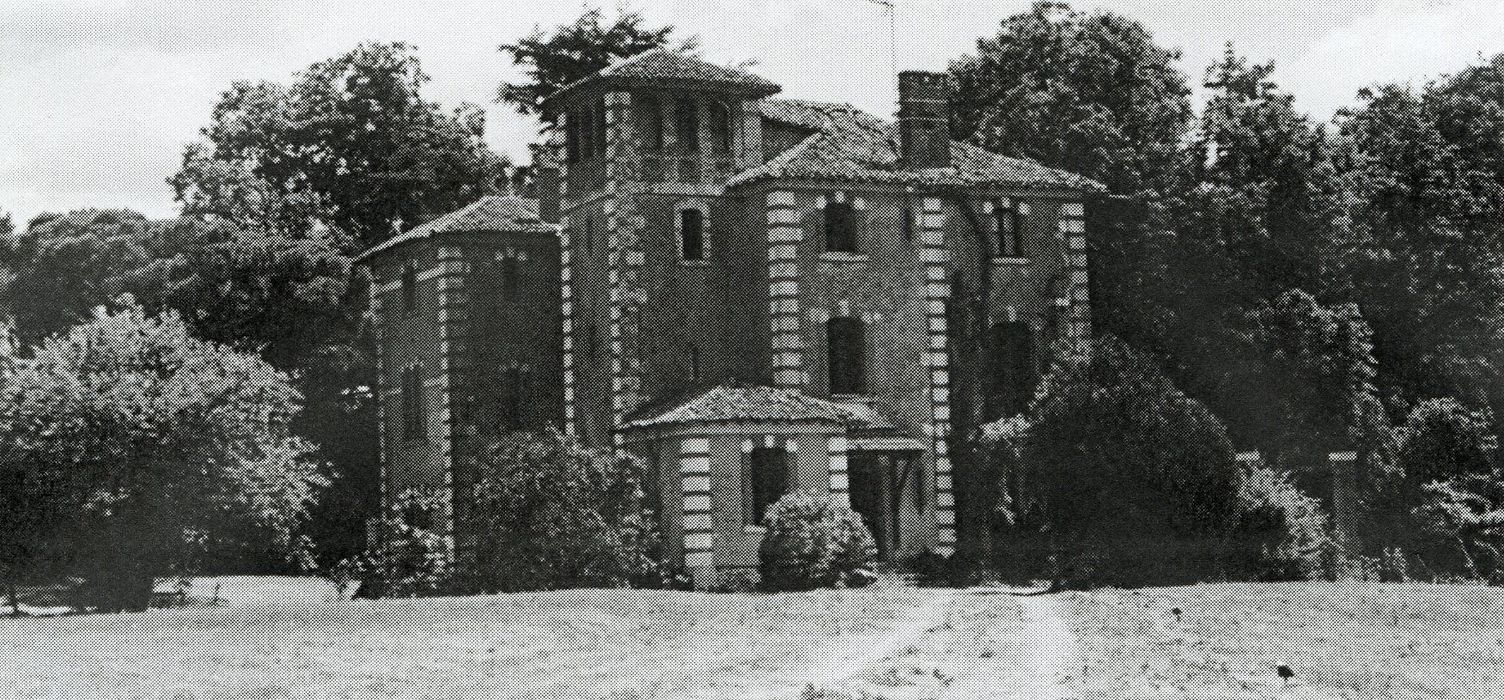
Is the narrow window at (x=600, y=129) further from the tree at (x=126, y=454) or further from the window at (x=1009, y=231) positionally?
the tree at (x=126, y=454)

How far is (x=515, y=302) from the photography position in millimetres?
46344

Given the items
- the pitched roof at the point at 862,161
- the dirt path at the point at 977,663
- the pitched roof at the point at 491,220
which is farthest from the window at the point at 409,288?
the dirt path at the point at 977,663

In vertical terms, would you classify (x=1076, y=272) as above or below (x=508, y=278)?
below

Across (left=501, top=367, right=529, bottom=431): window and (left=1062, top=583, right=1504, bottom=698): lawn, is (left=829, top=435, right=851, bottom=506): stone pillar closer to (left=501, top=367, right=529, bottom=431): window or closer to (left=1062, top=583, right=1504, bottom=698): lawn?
(left=1062, top=583, right=1504, bottom=698): lawn

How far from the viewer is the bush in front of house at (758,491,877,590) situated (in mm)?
38312

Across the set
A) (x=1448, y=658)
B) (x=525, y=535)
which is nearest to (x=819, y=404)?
(x=525, y=535)

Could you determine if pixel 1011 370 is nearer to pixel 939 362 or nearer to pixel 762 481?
pixel 939 362

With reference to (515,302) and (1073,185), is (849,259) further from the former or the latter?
(515,302)

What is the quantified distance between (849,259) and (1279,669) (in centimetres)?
2236

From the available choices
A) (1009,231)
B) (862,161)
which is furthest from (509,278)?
(1009,231)

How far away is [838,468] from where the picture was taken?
4012 cm

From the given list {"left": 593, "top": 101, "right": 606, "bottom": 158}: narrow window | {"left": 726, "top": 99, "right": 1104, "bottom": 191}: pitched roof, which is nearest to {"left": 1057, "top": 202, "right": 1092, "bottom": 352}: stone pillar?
{"left": 726, "top": 99, "right": 1104, "bottom": 191}: pitched roof

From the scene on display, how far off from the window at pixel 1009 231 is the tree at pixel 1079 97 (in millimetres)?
3214

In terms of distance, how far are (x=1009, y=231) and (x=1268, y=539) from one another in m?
8.57
